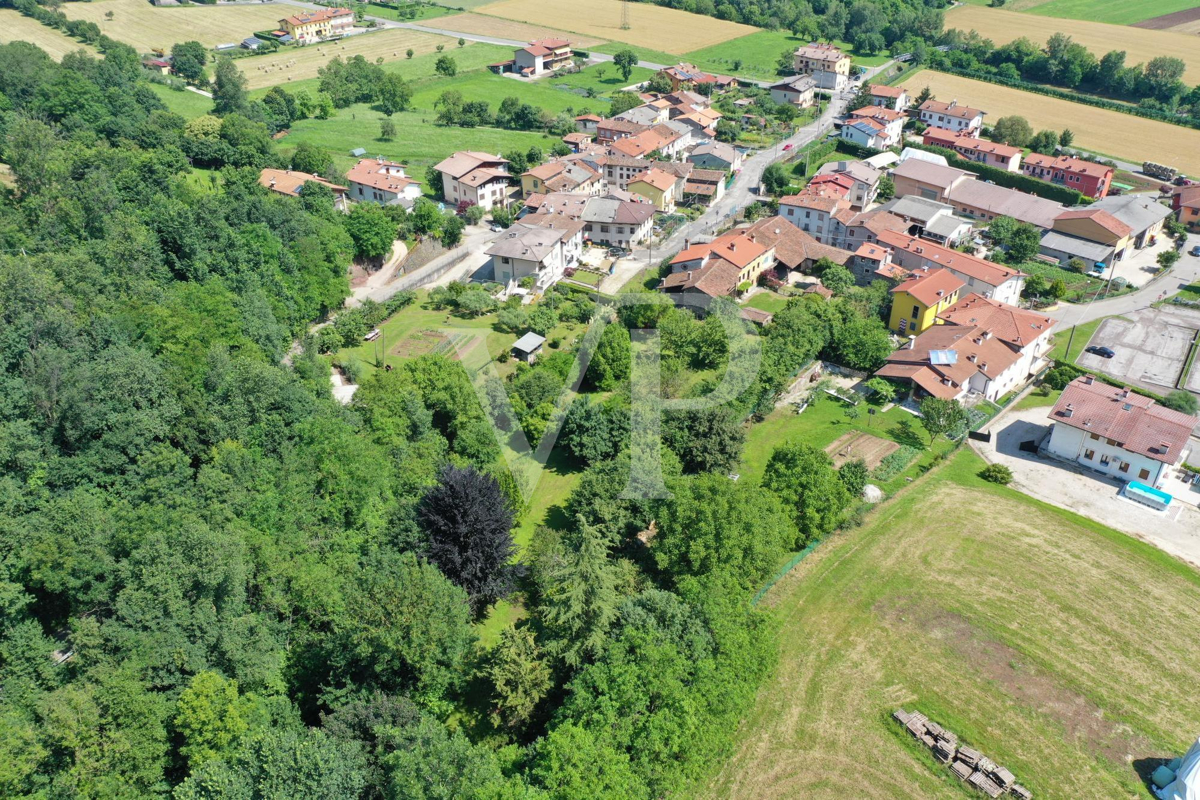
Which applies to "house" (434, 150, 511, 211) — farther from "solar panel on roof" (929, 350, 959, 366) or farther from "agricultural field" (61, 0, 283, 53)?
"agricultural field" (61, 0, 283, 53)

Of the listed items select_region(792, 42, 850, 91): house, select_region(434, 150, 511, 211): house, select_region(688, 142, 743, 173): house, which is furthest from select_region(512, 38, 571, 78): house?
select_region(434, 150, 511, 211): house

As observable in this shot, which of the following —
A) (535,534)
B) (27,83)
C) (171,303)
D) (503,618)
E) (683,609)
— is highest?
(27,83)

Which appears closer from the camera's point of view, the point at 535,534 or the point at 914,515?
the point at 535,534

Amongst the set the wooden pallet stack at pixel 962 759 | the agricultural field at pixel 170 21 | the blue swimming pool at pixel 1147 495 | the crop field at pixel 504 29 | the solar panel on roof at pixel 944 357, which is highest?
the crop field at pixel 504 29

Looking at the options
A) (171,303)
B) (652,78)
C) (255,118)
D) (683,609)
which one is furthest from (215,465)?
(652,78)

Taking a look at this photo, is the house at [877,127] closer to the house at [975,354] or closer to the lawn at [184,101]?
the house at [975,354]

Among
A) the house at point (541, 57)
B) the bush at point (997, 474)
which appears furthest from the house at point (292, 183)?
the bush at point (997, 474)

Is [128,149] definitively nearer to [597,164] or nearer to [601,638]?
[597,164]
